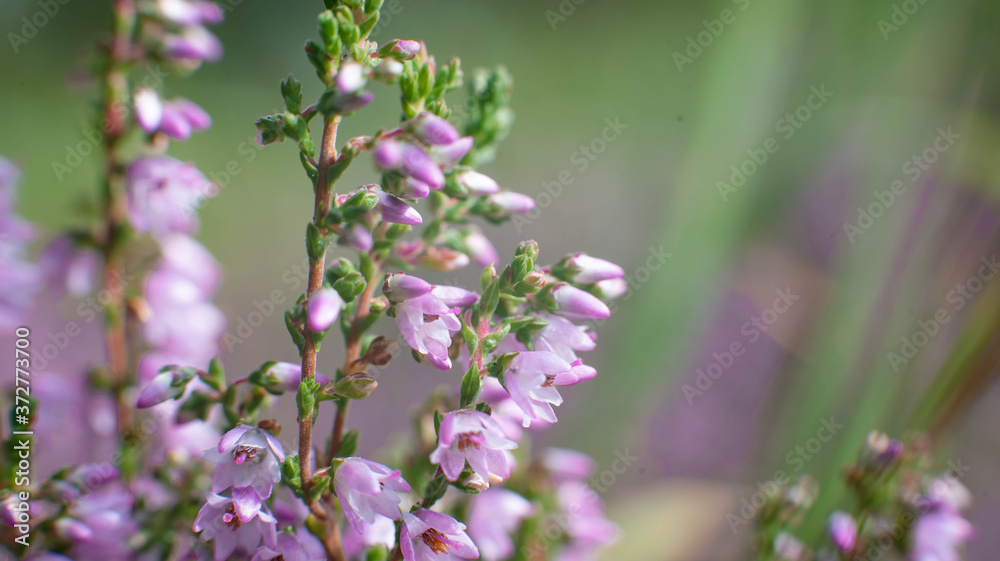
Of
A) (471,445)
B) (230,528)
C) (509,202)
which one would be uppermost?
(509,202)

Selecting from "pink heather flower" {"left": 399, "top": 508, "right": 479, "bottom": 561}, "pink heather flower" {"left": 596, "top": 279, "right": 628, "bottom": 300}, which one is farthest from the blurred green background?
"pink heather flower" {"left": 399, "top": 508, "right": 479, "bottom": 561}

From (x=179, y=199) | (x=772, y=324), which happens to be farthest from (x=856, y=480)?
(x=772, y=324)

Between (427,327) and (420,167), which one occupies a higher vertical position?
(420,167)

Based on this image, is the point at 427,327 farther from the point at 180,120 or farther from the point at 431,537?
the point at 180,120

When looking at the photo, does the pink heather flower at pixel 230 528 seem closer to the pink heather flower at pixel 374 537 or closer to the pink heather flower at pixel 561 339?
the pink heather flower at pixel 374 537

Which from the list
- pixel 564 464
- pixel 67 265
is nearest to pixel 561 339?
pixel 564 464

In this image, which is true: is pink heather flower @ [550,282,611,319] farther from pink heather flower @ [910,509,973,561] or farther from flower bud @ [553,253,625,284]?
pink heather flower @ [910,509,973,561]

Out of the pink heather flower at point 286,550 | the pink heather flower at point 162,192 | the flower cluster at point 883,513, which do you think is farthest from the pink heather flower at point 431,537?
the pink heather flower at point 162,192
